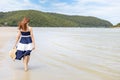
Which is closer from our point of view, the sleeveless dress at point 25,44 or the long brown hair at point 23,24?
the long brown hair at point 23,24

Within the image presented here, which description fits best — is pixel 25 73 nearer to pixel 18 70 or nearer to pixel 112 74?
pixel 18 70

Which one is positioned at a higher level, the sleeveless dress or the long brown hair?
the long brown hair

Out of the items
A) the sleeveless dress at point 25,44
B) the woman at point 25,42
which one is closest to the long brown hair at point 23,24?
the woman at point 25,42

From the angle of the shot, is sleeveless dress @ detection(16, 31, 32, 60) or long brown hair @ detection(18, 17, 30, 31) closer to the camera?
long brown hair @ detection(18, 17, 30, 31)

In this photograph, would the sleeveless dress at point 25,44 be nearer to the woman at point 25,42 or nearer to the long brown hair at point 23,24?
the woman at point 25,42

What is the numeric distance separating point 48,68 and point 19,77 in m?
2.15

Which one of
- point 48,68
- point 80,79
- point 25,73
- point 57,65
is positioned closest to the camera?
point 80,79

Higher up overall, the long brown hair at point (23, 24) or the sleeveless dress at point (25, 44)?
the long brown hair at point (23, 24)

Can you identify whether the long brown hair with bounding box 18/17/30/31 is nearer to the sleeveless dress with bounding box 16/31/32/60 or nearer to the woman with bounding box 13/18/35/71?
the woman with bounding box 13/18/35/71

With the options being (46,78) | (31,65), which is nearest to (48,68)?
(31,65)

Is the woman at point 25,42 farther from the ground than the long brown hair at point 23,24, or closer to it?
closer to it

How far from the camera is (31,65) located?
11703 millimetres

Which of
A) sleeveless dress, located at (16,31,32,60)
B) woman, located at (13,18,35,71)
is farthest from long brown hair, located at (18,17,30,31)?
sleeveless dress, located at (16,31,32,60)

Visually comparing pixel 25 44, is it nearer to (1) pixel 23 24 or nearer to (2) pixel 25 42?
(2) pixel 25 42
